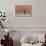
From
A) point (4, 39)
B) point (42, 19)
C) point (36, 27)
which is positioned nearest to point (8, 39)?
point (4, 39)

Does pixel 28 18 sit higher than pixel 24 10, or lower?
lower

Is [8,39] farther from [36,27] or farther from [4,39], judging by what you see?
[36,27]

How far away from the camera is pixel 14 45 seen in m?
4.16

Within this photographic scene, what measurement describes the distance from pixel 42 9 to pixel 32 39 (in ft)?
3.08

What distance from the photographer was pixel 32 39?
398 cm

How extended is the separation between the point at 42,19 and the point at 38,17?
13 cm

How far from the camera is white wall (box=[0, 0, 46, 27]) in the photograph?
13.4 ft

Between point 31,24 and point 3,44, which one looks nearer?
point 3,44

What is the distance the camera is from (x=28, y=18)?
4121 mm

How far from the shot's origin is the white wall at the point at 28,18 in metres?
4.09

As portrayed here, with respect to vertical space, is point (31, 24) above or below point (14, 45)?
above

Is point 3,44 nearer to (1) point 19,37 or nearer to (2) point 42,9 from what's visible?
(1) point 19,37

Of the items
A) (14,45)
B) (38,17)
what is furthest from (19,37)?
(38,17)

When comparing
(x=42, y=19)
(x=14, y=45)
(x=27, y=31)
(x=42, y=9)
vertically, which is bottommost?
(x=14, y=45)
